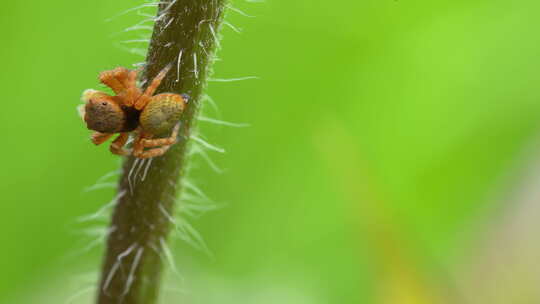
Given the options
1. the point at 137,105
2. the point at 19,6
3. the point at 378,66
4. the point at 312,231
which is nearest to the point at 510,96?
the point at 378,66

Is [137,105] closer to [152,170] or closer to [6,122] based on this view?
[152,170]

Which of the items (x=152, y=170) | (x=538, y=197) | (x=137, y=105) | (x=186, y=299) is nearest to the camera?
(x=152, y=170)

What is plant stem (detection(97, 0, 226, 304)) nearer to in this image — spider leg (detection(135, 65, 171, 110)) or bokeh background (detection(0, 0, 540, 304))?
spider leg (detection(135, 65, 171, 110))

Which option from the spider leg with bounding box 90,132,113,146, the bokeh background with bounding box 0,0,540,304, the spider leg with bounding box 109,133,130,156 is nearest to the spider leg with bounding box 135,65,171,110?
the spider leg with bounding box 109,133,130,156

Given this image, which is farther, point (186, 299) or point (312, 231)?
point (312, 231)

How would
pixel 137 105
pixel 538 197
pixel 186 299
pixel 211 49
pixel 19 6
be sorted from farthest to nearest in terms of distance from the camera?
pixel 19 6 < pixel 186 299 < pixel 538 197 < pixel 137 105 < pixel 211 49

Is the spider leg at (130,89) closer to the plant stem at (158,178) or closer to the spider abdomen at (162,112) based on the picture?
the spider abdomen at (162,112)

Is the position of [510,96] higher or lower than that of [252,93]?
higher
